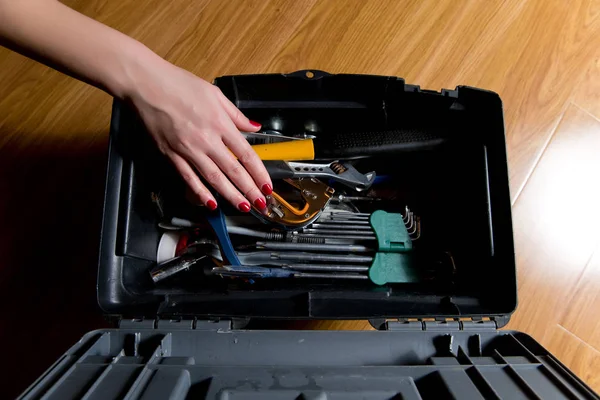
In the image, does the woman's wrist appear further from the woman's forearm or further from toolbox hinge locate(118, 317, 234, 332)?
toolbox hinge locate(118, 317, 234, 332)

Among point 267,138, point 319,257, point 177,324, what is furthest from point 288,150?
point 177,324

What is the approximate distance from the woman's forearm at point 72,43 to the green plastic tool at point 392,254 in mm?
377

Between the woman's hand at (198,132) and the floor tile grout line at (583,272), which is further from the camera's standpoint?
the floor tile grout line at (583,272)

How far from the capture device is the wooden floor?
72 cm

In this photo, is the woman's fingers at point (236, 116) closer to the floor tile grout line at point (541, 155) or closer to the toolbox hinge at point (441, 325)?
the toolbox hinge at point (441, 325)

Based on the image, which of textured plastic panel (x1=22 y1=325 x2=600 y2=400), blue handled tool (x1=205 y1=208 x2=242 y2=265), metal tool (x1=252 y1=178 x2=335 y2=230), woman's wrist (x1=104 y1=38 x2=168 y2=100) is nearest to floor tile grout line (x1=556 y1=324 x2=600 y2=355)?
textured plastic panel (x1=22 y1=325 x2=600 y2=400)

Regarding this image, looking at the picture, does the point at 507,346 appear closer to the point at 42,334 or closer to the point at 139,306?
the point at 139,306

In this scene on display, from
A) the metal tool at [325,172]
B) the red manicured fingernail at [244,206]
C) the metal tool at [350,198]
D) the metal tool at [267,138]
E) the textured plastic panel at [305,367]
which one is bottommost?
the textured plastic panel at [305,367]

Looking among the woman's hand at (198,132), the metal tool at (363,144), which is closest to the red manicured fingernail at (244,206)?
the woman's hand at (198,132)

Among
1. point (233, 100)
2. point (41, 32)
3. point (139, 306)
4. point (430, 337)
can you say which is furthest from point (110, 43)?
point (430, 337)

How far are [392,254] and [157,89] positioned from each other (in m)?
0.39

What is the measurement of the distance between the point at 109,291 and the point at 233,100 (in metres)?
0.31

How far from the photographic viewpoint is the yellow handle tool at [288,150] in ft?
1.90

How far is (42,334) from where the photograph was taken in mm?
708
